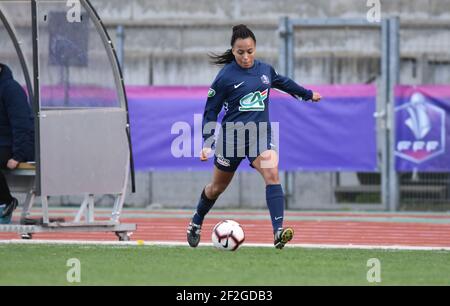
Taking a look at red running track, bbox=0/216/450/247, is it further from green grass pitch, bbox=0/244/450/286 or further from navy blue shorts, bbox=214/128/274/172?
navy blue shorts, bbox=214/128/274/172

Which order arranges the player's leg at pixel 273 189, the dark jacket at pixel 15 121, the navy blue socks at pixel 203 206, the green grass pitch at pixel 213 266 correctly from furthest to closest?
the dark jacket at pixel 15 121
the navy blue socks at pixel 203 206
the player's leg at pixel 273 189
the green grass pitch at pixel 213 266

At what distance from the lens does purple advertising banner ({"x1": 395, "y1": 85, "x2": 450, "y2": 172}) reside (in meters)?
19.5

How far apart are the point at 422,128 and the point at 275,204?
8156 millimetres

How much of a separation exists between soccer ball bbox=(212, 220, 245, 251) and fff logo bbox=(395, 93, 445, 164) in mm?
8071

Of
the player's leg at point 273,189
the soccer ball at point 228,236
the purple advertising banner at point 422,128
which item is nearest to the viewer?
the player's leg at point 273,189

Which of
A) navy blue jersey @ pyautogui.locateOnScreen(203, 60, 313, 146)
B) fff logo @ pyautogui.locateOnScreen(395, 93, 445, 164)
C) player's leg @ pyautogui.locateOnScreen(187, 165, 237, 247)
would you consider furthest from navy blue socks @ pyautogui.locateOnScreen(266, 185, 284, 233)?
fff logo @ pyautogui.locateOnScreen(395, 93, 445, 164)

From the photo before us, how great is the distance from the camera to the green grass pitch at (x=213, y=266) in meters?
9.77

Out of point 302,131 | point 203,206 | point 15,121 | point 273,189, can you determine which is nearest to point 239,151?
point 273,189

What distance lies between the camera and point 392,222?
17.6 m

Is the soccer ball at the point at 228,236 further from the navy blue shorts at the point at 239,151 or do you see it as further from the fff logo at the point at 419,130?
the fff logo at the point at 419,130

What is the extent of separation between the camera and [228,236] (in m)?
12.1

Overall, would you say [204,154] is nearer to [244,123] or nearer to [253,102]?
[244,123]

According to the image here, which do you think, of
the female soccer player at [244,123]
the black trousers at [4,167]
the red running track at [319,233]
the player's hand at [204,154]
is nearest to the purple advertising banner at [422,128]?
the red running track at [319,233]
